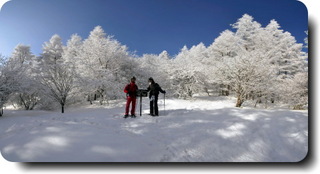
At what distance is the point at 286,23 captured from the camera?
11.4ft

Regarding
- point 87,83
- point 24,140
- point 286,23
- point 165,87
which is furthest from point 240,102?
point 87,83

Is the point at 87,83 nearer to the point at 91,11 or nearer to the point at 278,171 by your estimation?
the point at 91,11

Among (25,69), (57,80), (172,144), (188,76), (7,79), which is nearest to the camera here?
(172,144)

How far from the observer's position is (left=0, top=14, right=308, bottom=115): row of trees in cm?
570

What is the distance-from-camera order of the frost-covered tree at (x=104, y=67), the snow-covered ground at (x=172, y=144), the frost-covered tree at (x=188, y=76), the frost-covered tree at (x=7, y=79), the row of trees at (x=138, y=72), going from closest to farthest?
the snow-covered ground at (x=172, y=144), the frost-covered tree at (x=7, y=79), the row of trees at (x=138, y=72), the frost-covered tree at (x=104, y=67), the frost-covered tree at (x=188, y=76)

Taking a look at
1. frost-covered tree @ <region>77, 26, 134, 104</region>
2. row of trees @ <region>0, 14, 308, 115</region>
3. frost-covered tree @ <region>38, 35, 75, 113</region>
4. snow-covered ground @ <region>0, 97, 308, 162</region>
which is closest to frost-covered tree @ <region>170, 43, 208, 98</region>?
row of trees @ <region>0, 14, 308, 115</region>

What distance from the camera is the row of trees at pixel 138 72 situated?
5.70m

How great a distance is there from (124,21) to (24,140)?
3341mm

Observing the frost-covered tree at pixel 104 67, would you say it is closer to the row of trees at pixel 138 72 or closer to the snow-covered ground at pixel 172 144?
the row of trees at pixel 138 72

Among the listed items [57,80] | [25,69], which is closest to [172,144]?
[57,80]

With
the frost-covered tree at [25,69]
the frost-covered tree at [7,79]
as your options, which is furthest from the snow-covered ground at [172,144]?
the frost-covered tree at [25,69]

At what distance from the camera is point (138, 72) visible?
1173 centimetres

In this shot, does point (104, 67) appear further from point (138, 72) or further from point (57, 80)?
point (57, 80)

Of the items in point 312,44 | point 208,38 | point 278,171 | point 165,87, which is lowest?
point 278,171
